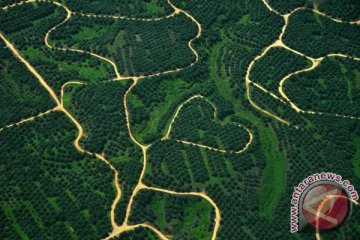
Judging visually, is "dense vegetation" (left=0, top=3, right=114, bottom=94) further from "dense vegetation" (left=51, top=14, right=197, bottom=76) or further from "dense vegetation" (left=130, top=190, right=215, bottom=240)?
"dense vegetation" (left=130, top=190, right=215, bottom=240)

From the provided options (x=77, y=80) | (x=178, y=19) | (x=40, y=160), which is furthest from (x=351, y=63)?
(x=40, y=160)

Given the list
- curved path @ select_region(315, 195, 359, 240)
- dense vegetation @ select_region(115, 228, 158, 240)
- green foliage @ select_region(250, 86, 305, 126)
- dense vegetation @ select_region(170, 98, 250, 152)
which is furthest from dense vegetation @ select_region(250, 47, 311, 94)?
dense vegetation @ select_region(115, 228, 158, 240)

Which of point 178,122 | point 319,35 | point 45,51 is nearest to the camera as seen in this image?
point 178,122

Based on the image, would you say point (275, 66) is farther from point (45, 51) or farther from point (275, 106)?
point (45, 51)

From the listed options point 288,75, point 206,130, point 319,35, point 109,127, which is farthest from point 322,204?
point 109,127

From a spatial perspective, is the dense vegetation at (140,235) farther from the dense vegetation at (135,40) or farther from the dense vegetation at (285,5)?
the dense vegetation at (285,5)

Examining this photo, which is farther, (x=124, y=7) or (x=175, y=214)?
(x=124, y=7)

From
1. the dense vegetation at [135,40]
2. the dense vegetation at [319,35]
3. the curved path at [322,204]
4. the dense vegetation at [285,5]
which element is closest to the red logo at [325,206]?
the curved path at [322,204]
